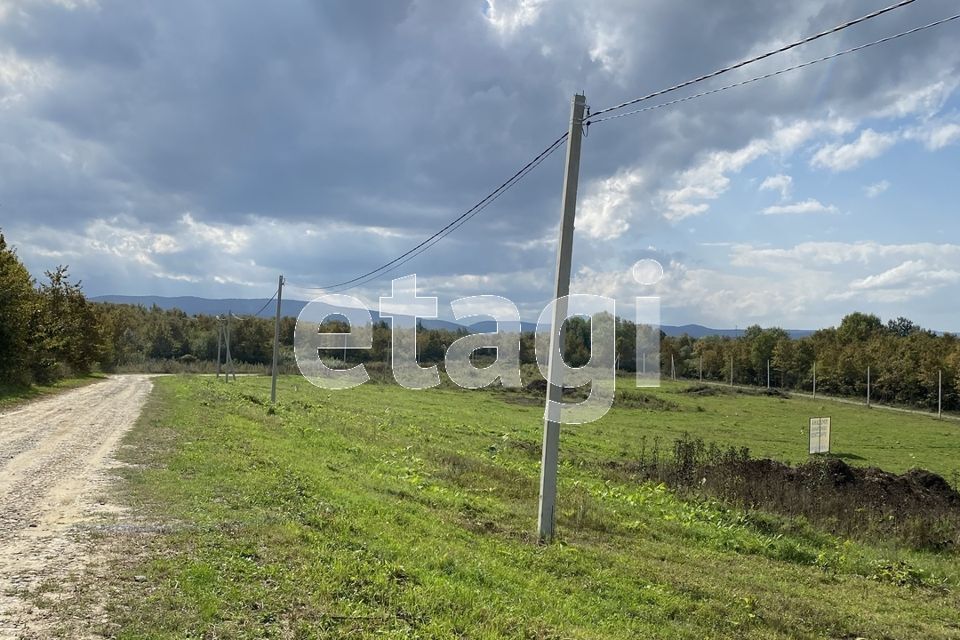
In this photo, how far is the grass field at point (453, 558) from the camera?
6148 millimetres

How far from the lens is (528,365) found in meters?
82.5

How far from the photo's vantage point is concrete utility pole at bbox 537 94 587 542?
995 cm

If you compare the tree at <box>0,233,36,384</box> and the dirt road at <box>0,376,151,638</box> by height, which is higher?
the tree at <box>0,233,36,384</box>

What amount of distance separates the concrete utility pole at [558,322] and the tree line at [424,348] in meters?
28.9

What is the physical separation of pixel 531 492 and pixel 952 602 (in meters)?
7.48

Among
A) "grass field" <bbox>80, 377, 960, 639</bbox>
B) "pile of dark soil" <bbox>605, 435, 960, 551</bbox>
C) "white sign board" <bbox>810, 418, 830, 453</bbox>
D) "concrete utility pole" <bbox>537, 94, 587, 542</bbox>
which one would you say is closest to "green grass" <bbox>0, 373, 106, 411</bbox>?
"grass field" <bbox>80, 377, 960, 639</bbox>

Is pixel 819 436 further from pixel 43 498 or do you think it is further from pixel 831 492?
pixel 43 498

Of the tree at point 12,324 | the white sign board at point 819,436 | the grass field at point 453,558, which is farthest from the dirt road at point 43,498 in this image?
the white sign board at point 819,436

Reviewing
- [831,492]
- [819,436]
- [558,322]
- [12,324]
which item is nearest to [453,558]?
[558,322]

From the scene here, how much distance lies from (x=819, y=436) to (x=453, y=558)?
1032 inches

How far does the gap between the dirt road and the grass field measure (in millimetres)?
604

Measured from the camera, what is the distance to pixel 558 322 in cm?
1015

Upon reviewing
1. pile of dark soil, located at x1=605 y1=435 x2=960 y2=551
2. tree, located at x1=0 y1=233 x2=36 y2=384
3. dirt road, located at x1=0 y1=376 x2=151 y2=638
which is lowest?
pile of dark soil, located at x1=605 y1=435 x2=960 y2=551

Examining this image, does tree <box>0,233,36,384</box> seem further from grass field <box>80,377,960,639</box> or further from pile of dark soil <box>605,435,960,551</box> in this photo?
pile of dark soil <box>605,435,960,551</box>
